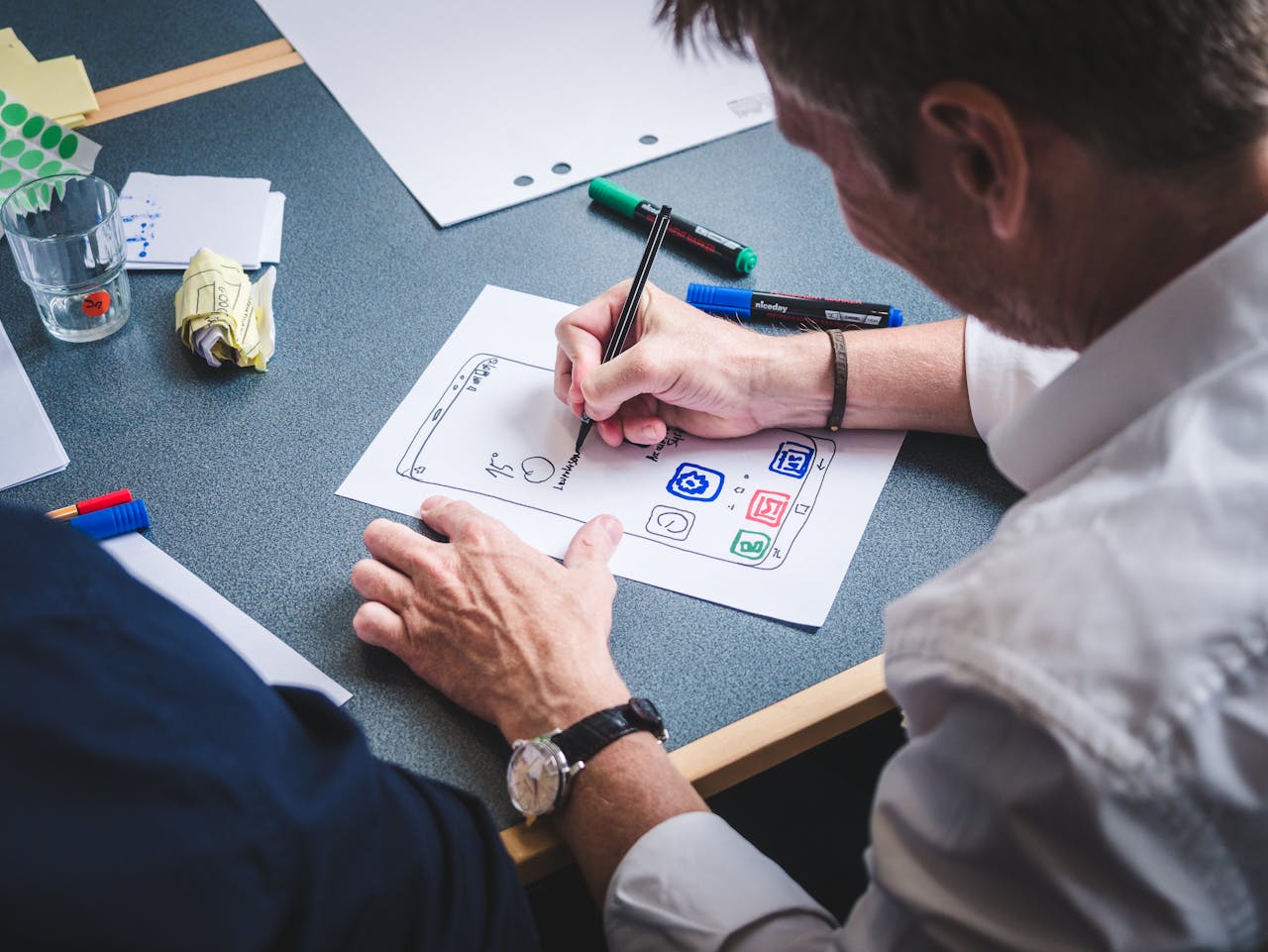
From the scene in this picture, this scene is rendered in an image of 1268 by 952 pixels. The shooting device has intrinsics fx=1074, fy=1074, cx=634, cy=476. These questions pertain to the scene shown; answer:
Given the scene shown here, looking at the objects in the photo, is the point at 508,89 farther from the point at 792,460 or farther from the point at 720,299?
the point at 792,460

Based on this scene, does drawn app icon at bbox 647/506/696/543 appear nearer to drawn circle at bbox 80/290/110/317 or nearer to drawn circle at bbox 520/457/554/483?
drawn circle at bbox 520/457/554/483

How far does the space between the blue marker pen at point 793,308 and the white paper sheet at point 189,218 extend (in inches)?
18.7

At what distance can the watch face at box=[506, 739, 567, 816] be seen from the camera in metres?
0.74

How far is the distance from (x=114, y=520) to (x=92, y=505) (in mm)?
29

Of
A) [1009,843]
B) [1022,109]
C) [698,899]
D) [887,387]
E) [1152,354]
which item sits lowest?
[698,899]

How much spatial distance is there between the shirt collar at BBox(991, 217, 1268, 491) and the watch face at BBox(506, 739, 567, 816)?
38 cm

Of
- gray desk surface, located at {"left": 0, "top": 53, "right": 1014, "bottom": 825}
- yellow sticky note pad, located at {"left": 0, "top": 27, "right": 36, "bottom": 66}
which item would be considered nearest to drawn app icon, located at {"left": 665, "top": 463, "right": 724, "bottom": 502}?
gray desk surface, located at {"left": 0, "top": 53, "right": 1014, "bottom": 825}

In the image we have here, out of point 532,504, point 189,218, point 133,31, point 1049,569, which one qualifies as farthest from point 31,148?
point 1049,569

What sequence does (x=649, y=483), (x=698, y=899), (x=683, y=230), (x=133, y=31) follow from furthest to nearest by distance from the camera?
1. (x=133, y=31)
2. (x=683, y=230)
3. (x=649, y=483)
4. (x=698, y=899)

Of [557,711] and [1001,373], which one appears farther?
[1001,373]

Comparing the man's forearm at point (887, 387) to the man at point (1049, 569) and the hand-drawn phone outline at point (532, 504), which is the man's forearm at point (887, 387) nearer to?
the hand-drawn phone outline at point (532, 504)

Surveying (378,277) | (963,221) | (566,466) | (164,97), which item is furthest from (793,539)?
(164,97)

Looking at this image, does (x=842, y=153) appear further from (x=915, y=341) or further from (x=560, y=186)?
(x=560, y=186)

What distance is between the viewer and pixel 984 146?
0.59 meters
